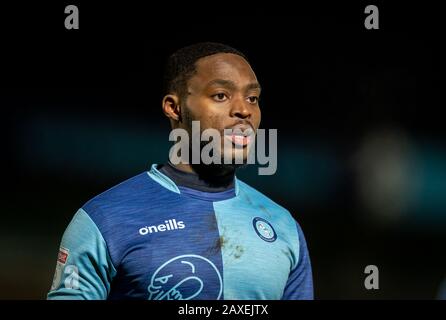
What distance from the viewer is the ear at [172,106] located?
2.74 m

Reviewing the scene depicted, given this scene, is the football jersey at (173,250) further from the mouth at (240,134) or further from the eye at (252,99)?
the eye at (252,99)

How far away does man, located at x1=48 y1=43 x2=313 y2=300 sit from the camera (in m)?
2.41

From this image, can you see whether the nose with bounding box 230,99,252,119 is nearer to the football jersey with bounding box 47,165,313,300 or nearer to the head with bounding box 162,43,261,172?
the head with bounding box 162,43,261,172

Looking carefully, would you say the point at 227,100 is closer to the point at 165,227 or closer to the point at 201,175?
the point at 201,175

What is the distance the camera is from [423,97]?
5.39 meters

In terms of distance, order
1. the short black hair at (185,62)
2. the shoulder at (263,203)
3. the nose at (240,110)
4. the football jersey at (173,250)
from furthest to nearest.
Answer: the shoulder at (263,203) < the short black hair at (185,62) < the nose at (240,110) < the football jersey at (173,250)

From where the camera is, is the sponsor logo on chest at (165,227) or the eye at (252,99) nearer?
the sponsor logo on chest at (165,227)

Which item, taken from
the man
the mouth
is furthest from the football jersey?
the mouth

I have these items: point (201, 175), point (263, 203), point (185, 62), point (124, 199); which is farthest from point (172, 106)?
point (263, 203)

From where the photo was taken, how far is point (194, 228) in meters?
2.54

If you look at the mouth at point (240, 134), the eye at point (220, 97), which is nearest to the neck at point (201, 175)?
the mouth at point (240, 134)

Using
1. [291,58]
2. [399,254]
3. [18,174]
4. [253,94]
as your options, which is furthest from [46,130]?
[399,254]

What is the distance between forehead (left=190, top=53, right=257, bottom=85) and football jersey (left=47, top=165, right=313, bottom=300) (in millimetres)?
419

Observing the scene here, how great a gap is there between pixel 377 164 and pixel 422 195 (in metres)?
0.45
